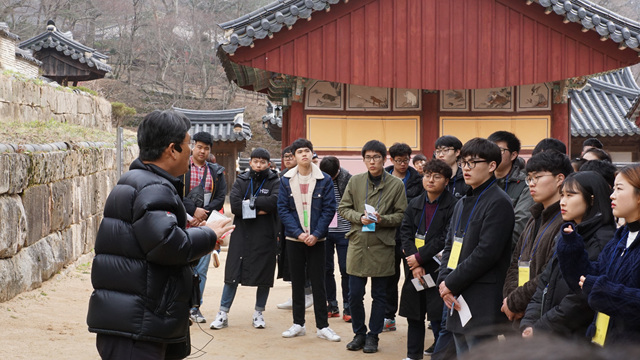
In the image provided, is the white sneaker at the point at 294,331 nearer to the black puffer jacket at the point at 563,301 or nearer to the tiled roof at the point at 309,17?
the black puffer jacket at the point at 563,301

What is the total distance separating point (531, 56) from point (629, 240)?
8.59 metres

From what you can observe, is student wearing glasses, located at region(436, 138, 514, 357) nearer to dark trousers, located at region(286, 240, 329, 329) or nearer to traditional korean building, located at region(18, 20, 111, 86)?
dark trousers, located at region(286, 240, 329, 329)

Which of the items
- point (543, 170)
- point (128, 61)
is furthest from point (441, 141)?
point (128, 61)

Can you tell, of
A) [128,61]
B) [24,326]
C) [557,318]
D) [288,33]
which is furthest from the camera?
[128,61]

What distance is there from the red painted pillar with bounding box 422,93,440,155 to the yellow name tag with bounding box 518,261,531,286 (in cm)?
727

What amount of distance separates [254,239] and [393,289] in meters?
1.72

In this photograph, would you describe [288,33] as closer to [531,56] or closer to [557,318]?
[531,56]

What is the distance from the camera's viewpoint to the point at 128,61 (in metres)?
39.0

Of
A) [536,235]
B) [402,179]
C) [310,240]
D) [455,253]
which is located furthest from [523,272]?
[402,179]

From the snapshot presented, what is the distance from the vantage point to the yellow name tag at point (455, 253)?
4629mm

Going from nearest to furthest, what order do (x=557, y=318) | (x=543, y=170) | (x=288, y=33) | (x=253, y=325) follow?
(x=557, y=318) < (x=543, y=170) < (x=253, y=325) < (x=288, y=33)

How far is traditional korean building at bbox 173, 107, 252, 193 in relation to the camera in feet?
81.0

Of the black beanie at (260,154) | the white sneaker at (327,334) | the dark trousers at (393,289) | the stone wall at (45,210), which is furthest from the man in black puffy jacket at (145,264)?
the stone wall at (45,210)

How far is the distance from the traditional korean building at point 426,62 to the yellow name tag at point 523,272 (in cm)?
724
